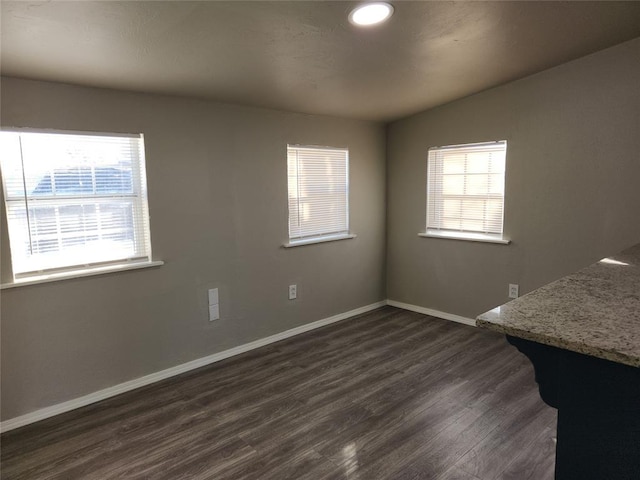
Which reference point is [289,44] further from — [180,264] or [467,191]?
[467,191]

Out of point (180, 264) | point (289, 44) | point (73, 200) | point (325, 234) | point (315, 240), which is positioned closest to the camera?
point (289, 44)

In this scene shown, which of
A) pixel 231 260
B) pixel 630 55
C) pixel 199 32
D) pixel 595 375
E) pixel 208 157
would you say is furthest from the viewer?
pixel 231 260

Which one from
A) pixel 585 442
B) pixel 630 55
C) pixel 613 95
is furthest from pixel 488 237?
pixel 585 442

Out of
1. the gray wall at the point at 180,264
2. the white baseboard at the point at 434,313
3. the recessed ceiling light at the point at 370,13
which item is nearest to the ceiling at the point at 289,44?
the recessed ceiling light at the point at 370,13

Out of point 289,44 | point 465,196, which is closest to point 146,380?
point 289,44

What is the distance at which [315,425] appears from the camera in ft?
8.00

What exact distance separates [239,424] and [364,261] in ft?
8.10

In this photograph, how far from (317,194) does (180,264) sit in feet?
5.05

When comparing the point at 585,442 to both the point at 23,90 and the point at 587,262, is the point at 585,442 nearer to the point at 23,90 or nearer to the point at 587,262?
the point at 587,262

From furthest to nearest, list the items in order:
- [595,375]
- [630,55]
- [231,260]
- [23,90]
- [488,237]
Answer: [488,237], [231,260], [630,55], [23,90], [595,375]

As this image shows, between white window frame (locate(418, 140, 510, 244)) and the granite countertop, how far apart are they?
231 centimetres

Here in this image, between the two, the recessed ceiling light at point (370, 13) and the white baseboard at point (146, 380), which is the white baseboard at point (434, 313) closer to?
the white baseboard at point (146, 380)

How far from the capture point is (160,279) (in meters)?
3.00

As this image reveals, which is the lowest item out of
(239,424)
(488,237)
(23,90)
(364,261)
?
(239,424)
